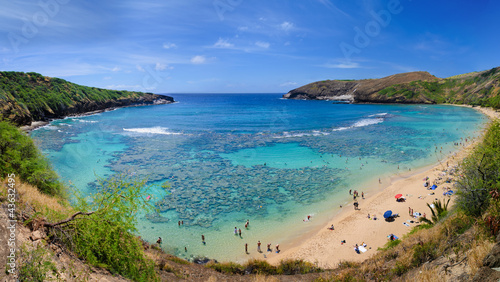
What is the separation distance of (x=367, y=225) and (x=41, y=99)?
329 ft

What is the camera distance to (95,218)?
27.4 ft

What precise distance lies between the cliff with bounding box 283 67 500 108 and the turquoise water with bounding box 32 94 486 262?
6671 centimetres

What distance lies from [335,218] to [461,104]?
134 m

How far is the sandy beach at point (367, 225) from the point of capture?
18250mm

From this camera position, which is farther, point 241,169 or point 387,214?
point 241,169

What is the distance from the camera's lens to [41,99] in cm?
8025

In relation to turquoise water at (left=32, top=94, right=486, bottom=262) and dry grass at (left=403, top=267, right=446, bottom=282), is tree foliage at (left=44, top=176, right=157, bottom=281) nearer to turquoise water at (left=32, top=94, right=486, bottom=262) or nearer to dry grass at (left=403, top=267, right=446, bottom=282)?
dry grass at (left=403, top=267, right=446, bottom=282)

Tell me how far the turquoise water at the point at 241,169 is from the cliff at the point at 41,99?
25.9 feet

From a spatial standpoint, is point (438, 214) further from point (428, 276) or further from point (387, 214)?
point (428, 276)

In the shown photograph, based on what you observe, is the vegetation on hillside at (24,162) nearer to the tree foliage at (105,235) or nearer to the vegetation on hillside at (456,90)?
the tree foliage at (105,235)

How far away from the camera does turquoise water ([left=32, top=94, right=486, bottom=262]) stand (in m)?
22.0

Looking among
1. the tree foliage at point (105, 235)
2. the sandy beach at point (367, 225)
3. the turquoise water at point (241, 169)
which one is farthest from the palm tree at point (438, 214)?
the tree foliage at point (105, 235)

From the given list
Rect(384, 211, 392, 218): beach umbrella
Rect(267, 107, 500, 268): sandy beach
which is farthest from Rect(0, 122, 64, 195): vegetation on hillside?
Rect(384, 211, 392, 218): beach umbrella

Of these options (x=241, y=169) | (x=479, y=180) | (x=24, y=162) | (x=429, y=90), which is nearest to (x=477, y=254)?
(x=479, y=180)
